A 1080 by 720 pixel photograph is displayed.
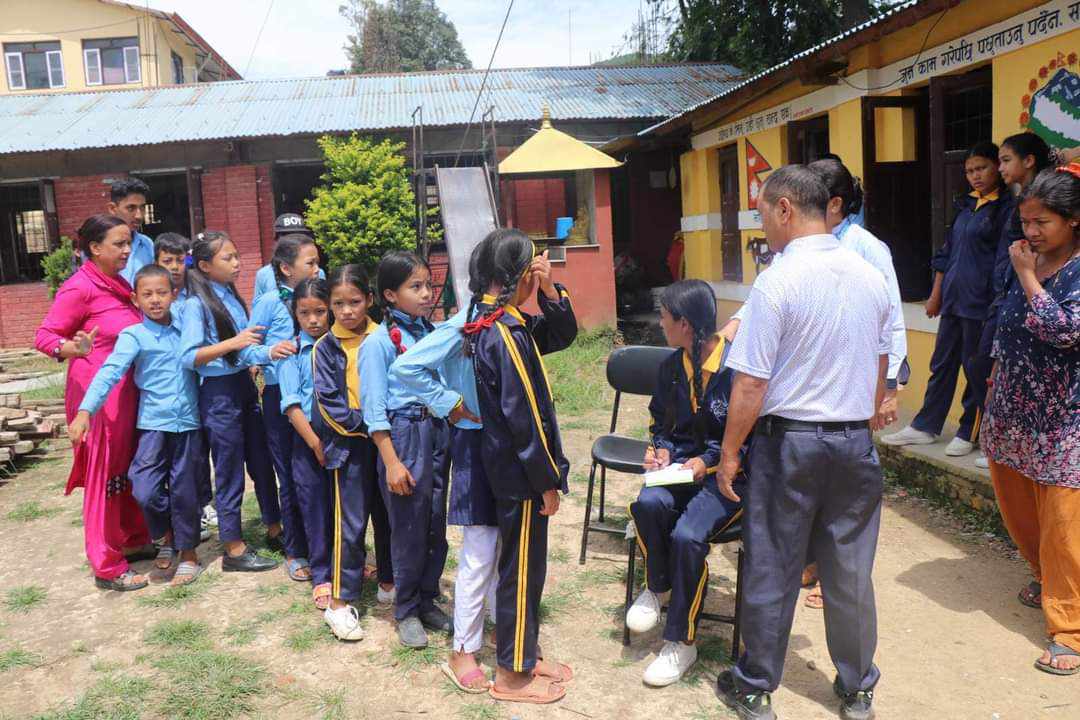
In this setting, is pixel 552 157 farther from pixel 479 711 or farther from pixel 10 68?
pixel 10 68

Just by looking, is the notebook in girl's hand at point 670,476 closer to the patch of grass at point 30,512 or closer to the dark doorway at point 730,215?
the patch of grass at point 30,512

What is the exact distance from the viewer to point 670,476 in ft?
9.89

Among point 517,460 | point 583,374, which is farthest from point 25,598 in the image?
point 583,374

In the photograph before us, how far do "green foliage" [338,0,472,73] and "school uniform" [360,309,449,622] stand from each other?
28.9 metres

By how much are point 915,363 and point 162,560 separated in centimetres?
541

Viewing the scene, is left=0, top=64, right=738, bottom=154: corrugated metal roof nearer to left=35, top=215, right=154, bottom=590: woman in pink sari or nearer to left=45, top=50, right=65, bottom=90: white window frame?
left=45, top=50, right=65, bottom=90: white window frame

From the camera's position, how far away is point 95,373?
13.3 ft

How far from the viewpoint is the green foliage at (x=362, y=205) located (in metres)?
11.6

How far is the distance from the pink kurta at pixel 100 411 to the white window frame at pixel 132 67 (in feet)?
63.8

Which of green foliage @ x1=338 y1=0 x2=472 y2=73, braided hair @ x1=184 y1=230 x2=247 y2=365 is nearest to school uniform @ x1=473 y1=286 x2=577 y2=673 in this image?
braided hair @ x1=184 y1=230 x2=247 y2=365

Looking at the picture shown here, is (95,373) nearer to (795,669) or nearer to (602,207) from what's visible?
(795,669)

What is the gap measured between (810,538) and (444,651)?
1536 mm

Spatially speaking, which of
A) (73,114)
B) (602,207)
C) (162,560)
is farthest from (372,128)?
(162,560)

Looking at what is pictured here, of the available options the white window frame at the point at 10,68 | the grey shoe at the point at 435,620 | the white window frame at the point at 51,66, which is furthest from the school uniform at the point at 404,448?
the white window frame at the point at 10,68
